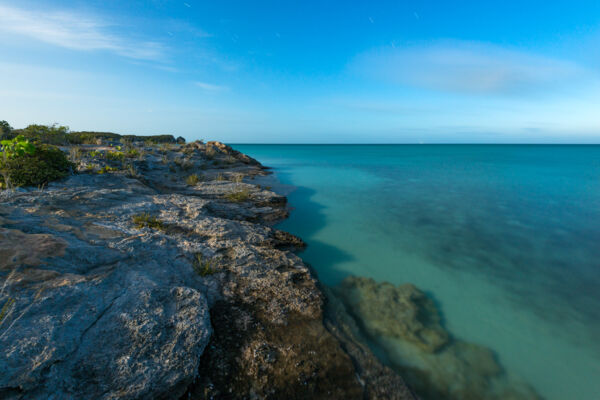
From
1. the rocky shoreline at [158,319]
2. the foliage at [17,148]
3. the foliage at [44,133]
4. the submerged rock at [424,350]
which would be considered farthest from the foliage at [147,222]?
the foliage at [44,133]

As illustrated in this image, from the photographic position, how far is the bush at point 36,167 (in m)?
8.25

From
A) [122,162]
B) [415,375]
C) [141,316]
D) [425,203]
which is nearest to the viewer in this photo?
[141,316]

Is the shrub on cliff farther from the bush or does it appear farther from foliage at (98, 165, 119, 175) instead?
foliage at (98, 165, 119, 175)

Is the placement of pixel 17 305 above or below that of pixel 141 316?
above

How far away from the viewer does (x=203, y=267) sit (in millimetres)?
5504

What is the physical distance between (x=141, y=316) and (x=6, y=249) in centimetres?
248

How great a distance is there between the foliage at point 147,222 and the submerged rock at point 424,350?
17.7ft

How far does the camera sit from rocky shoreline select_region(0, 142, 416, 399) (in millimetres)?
2918

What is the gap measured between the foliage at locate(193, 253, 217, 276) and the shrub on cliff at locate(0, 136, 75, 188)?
23.0 ft

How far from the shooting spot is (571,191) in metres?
21.0

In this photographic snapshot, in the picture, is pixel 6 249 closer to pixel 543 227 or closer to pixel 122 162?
pixel 122 162

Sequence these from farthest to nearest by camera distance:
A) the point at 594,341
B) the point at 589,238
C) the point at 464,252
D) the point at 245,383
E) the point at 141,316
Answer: the point at 589,238 → the point at 464,252 → the point at 594,341 → the point at 141,316 → the point at 245,383

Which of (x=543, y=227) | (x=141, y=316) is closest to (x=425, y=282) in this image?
(x=141, y=316)

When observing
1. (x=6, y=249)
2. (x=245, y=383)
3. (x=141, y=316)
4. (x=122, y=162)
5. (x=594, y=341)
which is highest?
(x=122, y=162)
